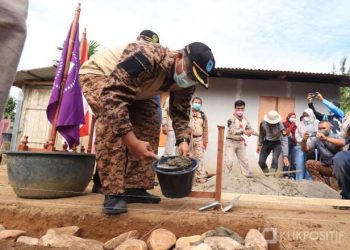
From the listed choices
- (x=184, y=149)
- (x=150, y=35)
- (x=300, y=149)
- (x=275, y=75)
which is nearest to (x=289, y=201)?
(x=184, y=149)

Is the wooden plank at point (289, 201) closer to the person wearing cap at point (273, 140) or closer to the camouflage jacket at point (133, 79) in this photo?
the camouflage jacket at point (133, 79)

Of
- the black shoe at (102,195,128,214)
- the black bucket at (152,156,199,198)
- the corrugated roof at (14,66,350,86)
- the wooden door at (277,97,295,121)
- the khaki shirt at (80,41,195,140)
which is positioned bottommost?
the black shoe at (102,195,128,214)

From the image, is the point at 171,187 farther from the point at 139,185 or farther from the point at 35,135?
the point at 35,135

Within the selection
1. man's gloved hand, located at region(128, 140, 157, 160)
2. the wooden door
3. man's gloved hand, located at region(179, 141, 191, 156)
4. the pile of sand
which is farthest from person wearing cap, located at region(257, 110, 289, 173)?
man's gloved hand, located at region(128, 140, 157, 160)

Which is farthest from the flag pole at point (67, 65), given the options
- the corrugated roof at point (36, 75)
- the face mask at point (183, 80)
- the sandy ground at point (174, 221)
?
the corrugated roof at point (36, 75)

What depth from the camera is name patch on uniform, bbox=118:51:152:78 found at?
2490 millimetres

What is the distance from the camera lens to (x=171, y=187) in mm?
2592

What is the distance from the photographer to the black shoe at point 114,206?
261 cm

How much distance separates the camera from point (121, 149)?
8.70 ft

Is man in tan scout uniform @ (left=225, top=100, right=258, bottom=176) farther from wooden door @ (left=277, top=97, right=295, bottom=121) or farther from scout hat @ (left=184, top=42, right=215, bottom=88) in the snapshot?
scout hat @ (left=184, top=42, right=215, bottom=88)

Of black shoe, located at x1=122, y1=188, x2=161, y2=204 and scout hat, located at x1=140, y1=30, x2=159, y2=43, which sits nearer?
black shoe, located at x1=122, y1=188, x2=161, y2=204

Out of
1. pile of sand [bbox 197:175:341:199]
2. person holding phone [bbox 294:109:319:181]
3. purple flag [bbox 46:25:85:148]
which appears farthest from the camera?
person holding phone [bbox 294:109:319:181]

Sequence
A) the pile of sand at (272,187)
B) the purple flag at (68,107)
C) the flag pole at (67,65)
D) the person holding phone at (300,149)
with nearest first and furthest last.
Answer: the flag pole at (67,65), the purple flag at (68,107), the pile of sand at (272,187), the person holding phone at (300,149)

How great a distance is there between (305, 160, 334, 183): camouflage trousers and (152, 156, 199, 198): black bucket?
3464 millimetres
